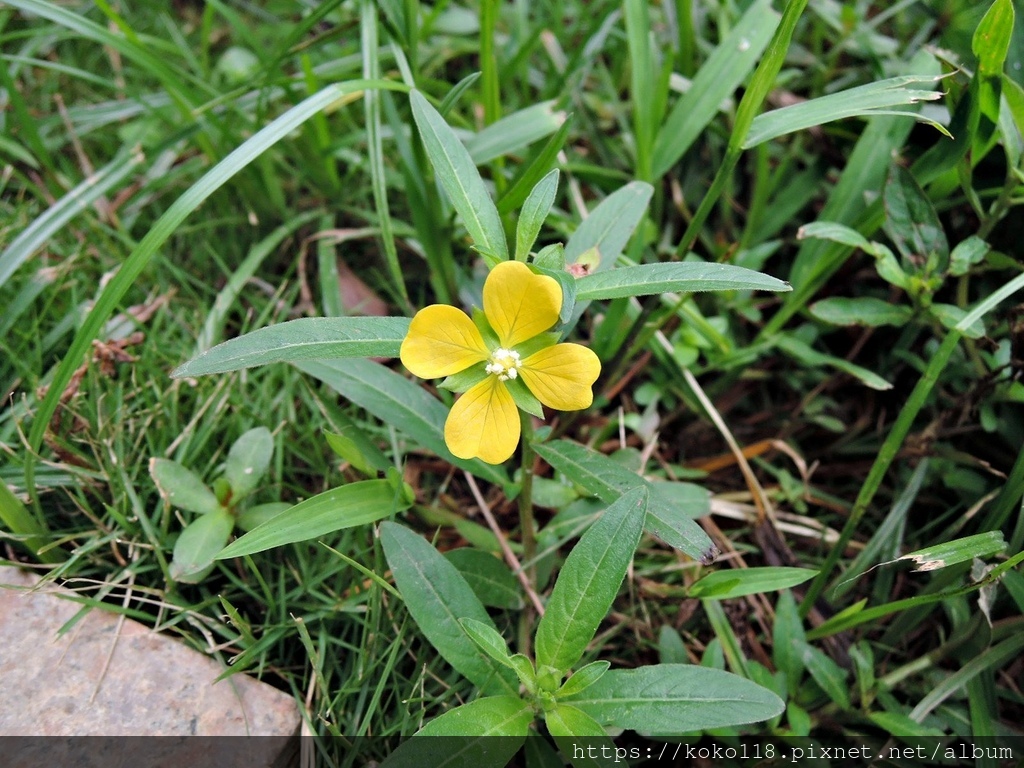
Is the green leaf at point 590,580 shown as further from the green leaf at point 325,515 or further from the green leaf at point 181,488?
the green leaf at point 181,488

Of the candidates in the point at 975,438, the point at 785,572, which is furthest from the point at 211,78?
the point at 975,438

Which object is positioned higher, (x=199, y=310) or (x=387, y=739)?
(x=199, y=310)

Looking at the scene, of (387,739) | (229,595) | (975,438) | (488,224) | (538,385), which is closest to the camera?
(538,385)

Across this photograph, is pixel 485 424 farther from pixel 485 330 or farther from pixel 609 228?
pixel 609 228

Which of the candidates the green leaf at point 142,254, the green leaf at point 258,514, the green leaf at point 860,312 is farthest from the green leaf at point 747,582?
the green leaf at point 142,254

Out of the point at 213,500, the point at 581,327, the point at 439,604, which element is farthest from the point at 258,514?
the point at 581,327

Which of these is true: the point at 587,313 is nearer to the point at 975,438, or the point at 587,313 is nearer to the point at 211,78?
the point at 975,438

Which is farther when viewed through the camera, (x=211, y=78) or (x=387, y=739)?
(x=211, y=78)
